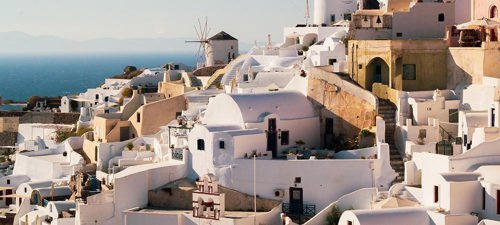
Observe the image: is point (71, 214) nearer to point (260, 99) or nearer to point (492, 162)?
point (260, 99)

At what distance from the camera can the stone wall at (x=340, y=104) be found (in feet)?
114

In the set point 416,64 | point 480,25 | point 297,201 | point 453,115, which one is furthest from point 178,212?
point 480,25

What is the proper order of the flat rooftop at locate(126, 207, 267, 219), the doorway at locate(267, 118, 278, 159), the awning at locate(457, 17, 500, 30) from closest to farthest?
the flat rooftop at locate(126, 207, 267, 219) → the doorway at locate(267, 118, 278, 159) → the awning at locate(457, 17, 500, 30)

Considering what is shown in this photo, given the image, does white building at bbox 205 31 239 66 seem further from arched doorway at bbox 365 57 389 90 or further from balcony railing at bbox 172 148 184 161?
balcony railing at bbox 172 148 184 161

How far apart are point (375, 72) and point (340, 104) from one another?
6.23ft

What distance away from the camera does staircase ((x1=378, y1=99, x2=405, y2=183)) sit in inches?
1284

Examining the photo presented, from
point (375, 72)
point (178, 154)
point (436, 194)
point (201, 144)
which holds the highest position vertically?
point (375, 72)

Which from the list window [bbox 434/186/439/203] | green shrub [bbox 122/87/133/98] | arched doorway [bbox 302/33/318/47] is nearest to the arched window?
window [bbox 434/186/439/203]

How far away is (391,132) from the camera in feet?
111

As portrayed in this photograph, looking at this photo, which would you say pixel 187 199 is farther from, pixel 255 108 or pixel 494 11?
pixel 494 11

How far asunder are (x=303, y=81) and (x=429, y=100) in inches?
173

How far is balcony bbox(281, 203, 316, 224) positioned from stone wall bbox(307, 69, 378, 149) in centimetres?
331

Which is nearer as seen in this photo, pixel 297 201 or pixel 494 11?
pixel 297 201

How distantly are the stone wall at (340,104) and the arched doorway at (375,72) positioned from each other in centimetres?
106
